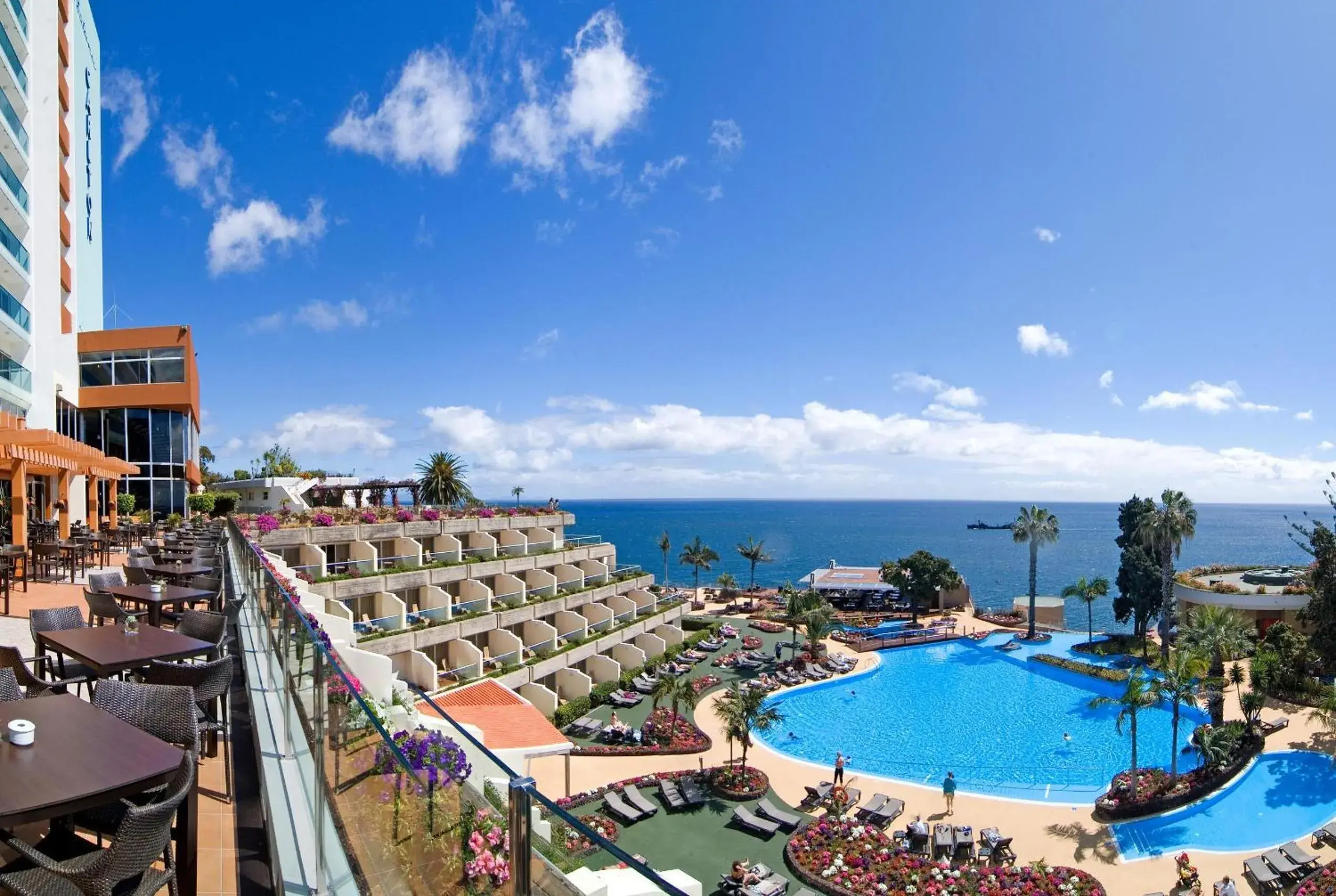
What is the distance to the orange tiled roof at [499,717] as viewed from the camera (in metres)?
19.6

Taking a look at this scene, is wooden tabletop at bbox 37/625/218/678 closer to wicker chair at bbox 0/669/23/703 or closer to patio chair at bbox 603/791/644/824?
wicker chair at bbox 0/669/23/703

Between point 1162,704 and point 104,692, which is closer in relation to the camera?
point 104,692

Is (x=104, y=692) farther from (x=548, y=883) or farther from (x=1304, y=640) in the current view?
(x=1304, y=640)

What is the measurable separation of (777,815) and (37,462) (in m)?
23.6

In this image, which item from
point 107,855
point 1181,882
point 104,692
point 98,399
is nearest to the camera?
point 107,855

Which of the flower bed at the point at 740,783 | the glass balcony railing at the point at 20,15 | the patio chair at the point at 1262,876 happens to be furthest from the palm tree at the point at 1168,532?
the glass balcony railing at the point at 20,15

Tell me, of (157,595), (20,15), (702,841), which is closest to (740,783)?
(702,841)

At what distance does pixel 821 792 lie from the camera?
21.9 meters

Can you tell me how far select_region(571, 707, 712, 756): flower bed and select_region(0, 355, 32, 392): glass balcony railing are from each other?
2612cm

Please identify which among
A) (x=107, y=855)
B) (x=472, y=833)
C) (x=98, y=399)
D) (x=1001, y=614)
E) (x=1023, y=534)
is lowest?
(x=1001, y=614)

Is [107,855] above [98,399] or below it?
below

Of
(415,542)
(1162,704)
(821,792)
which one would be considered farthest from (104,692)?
(1162,704)

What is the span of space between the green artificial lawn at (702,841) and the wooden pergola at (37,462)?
60.3ft

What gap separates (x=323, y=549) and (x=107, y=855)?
31112 millimetres
